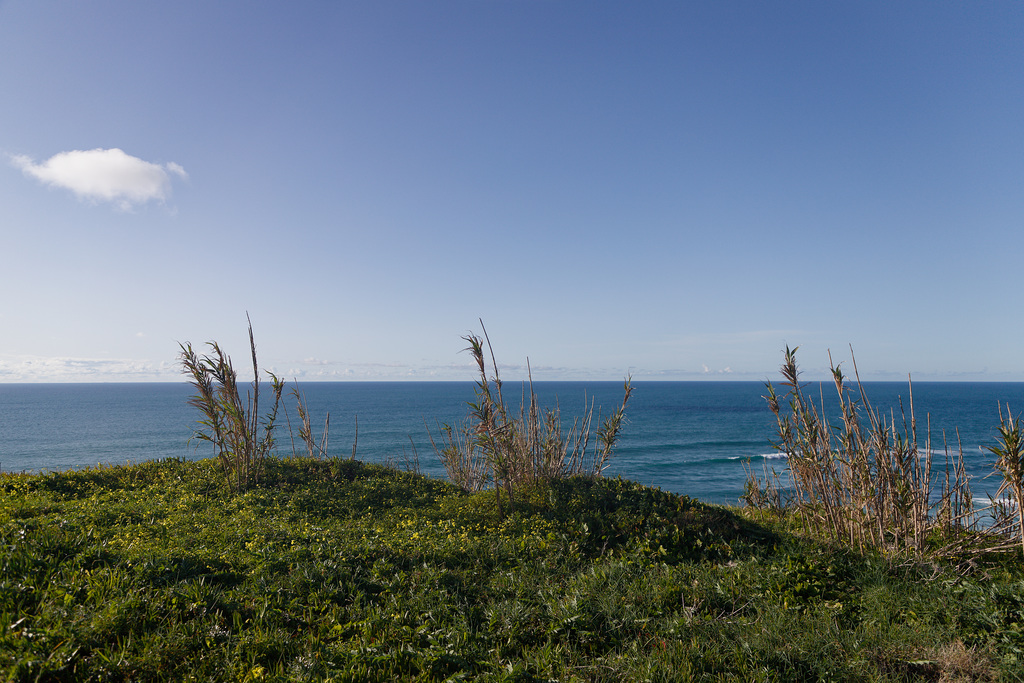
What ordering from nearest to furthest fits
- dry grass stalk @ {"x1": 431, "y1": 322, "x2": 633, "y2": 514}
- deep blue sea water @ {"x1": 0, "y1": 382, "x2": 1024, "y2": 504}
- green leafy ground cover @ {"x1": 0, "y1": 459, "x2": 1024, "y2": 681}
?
green leafy ground cover @ {"x1": 0, "y1": 459, "x2": 1024, "y2": 681} < dry grass stalk @ {"x1": 431, "y1": 322, "x2": 633, "y2": 514} < deep blue sea water @ {"x1": 0, "y1": 382, "x2": 1024, "y2": 504}

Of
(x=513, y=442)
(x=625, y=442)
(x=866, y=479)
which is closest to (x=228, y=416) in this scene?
(x=513, y=442)

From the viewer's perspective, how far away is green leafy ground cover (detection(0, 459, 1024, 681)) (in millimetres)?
3518

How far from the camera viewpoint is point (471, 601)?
464cm

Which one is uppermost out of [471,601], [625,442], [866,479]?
[866,479]

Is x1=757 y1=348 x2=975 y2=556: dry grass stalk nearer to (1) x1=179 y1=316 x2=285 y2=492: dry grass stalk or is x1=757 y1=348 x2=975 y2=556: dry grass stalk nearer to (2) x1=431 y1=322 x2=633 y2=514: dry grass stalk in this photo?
(2) x1=431 y1=322 x2=633 y2=514: dry grass stalk

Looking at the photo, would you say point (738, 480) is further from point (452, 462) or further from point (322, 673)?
point (322, 673)

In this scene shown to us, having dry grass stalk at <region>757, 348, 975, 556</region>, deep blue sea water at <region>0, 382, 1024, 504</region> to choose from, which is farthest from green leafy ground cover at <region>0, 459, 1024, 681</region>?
deep blue sea water at <region>0, 382, 1024, 504</region>

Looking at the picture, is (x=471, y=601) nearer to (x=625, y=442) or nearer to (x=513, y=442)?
(x=513, y=442)

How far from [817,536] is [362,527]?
6501mm

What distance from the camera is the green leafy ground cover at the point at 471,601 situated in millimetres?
3518

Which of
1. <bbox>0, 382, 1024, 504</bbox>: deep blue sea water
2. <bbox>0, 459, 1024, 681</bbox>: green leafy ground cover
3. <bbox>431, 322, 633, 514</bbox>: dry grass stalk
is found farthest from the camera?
<bbox>0, 382, 1024, 504</bbox>: deep blue sea water

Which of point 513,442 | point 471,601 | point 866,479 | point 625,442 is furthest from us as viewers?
point 625,442

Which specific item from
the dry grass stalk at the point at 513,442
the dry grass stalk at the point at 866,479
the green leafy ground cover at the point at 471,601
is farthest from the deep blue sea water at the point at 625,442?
the green leafy ground cover at the point at 471,601

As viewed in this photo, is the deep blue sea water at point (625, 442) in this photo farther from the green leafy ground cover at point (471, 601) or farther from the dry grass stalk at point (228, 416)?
the green leafy ground cover at point (471, 601)
